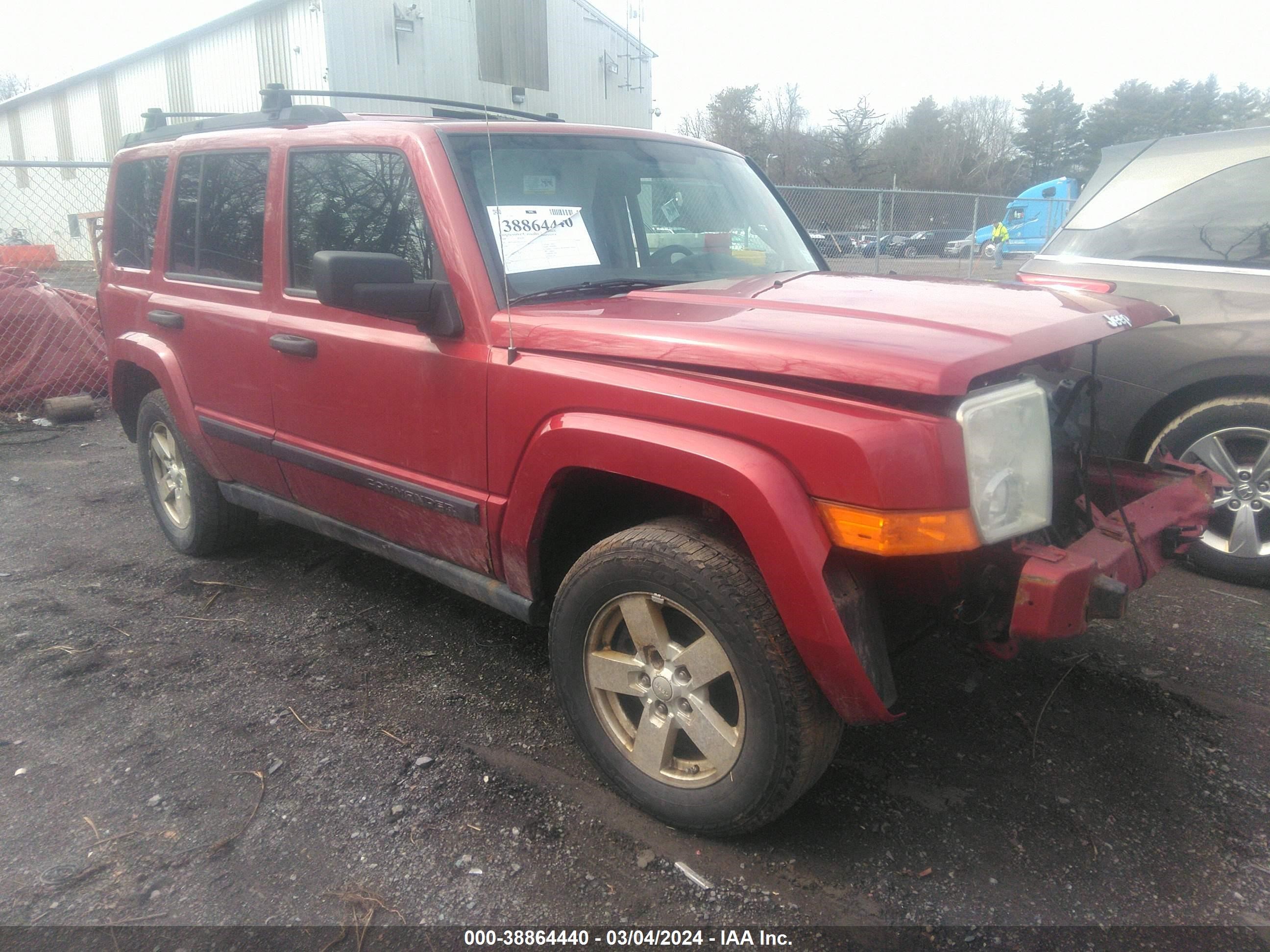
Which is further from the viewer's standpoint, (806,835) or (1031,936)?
(806,835)

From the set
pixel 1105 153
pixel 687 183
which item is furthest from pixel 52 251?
pixel 1105 153

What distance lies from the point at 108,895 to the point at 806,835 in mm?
1757

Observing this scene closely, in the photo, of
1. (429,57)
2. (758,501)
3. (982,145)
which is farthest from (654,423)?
(982,145)

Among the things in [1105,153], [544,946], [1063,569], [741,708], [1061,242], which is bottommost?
[544,946]

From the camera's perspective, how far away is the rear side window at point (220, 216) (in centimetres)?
337

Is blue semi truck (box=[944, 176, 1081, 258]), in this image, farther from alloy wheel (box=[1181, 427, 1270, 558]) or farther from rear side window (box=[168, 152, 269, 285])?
rear side window (box=[168, 152, 269, 285])

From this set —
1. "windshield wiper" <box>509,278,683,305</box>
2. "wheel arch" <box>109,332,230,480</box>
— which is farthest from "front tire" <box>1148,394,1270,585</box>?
"wheel arch" <box>109,332,230,480</box>

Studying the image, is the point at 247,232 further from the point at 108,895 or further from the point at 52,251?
the point at 52,251

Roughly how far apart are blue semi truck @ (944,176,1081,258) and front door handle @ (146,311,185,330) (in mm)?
11301

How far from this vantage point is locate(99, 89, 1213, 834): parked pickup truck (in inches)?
76.3

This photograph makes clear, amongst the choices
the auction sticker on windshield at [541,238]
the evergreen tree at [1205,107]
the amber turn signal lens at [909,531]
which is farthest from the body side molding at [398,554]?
the evergreen tree at [1205,107]

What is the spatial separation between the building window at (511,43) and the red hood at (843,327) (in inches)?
Result: 42.2

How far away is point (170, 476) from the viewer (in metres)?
4.35

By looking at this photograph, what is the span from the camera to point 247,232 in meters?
3.41
